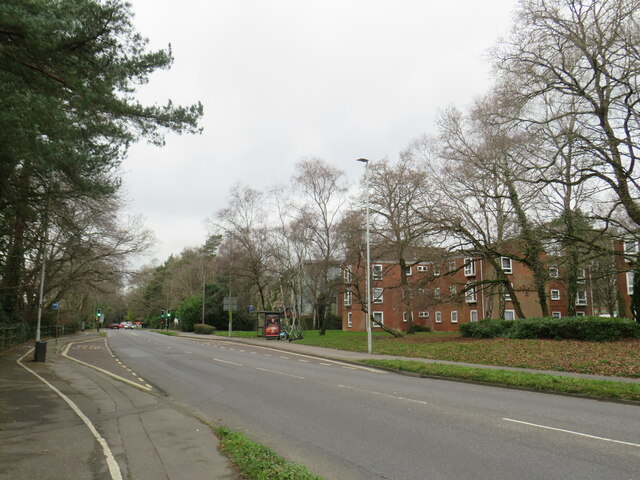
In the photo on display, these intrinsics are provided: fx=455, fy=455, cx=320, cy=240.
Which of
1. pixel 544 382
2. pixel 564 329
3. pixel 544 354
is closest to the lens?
pixel 544 382

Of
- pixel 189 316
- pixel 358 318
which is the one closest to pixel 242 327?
pixel 189 316

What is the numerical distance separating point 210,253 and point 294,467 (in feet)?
296

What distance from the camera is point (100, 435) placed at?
25.0ft

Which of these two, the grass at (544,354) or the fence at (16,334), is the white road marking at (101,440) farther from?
the fence at (16,334)

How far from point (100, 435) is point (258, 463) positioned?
3.60 meters

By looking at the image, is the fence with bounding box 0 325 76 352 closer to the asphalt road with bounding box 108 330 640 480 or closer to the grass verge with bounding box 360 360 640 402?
the asphalt road with bounding box 108 330 640 480

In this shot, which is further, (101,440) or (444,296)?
(444,296)

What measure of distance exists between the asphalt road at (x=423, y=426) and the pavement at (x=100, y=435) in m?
0.96

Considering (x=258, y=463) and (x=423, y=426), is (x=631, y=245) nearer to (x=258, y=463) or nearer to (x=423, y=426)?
(x=423, y=426)

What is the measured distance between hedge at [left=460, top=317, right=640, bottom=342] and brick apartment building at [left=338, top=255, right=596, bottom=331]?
246 cm

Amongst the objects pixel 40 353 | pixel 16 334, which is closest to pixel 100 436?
pixel 40 353

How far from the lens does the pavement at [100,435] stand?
569cm

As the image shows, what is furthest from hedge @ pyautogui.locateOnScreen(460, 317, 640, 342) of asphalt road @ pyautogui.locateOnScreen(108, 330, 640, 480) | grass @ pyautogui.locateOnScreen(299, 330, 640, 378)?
asphalt road @ pyautogui.locateOnScreen(108, 330, 640, 480)

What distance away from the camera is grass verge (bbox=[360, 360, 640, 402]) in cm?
1097
